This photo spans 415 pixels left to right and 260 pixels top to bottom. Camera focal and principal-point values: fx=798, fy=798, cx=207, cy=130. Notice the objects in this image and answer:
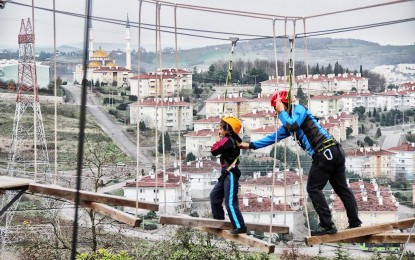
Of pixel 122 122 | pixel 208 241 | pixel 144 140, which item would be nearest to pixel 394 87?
pixel 144 140

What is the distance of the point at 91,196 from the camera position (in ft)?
12.4

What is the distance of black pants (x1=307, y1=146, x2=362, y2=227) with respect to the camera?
3289 millimetres

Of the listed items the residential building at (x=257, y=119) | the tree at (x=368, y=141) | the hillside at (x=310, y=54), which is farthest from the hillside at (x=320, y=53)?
the tree at (x=368, y=141)

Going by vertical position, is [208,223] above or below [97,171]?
above

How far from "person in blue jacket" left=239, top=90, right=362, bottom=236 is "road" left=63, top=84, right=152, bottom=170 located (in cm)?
2089

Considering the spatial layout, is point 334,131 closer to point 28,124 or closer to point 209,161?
point 209,161

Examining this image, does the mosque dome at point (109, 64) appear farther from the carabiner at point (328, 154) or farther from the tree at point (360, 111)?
the carabiner at point (328, 154)

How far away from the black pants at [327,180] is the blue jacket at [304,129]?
5cm

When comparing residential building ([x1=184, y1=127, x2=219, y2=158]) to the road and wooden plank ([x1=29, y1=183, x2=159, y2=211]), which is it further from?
wooden plank ([x1=29, y1=183, x2=159, y2=211])

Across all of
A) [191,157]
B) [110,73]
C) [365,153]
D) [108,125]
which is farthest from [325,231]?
[110,73]

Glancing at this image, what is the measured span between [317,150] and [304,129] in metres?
0.10

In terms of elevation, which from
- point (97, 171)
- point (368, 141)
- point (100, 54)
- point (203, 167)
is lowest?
point (203, 167)

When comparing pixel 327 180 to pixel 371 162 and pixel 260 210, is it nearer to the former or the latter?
pixel 260 210

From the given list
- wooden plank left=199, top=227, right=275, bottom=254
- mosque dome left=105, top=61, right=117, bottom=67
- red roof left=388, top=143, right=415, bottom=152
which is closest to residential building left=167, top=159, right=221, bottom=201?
red roof left=388, top=143, right=415, bottom=152
